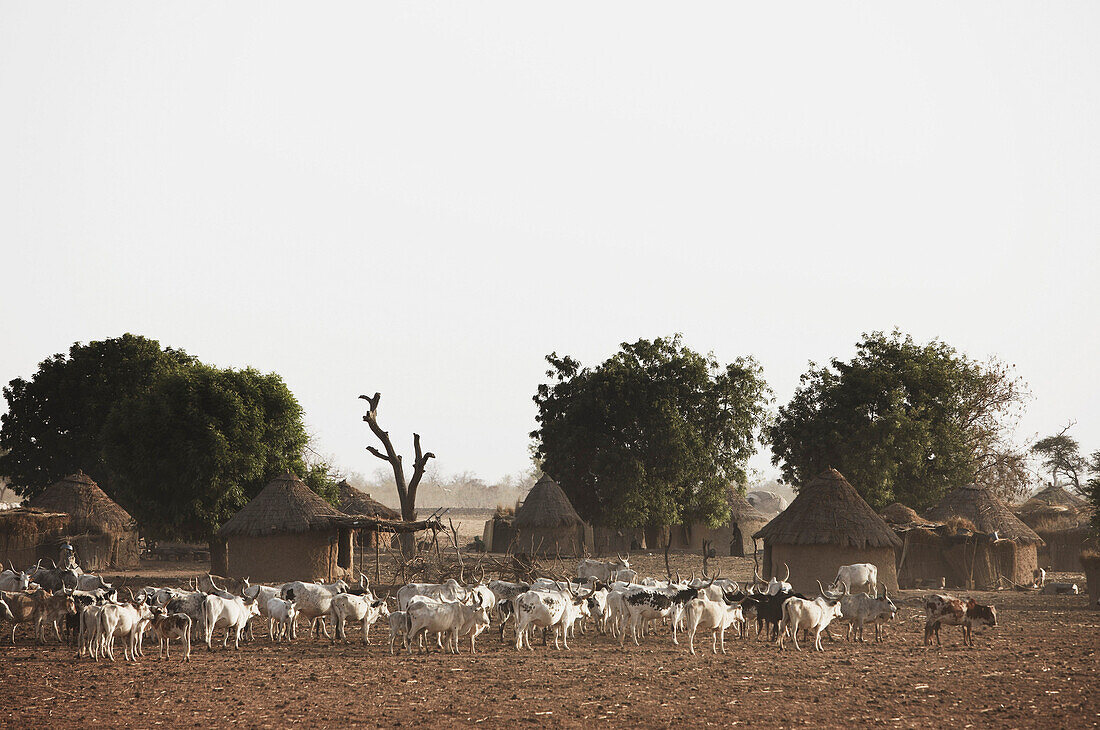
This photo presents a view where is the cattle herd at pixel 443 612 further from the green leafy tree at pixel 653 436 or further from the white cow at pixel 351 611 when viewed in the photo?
the green leafy tree at pixel 653 436

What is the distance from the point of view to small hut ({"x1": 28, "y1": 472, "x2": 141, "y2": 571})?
36.8 metres

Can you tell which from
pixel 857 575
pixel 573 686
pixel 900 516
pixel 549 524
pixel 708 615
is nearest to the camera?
pixel 573 686

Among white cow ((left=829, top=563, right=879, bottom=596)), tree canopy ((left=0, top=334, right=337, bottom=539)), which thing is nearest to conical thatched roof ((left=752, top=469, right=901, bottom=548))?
white cow ((left=829, top=563, right=879, bottom=596))

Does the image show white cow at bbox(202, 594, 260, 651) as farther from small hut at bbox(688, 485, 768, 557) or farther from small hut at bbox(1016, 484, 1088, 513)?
small hut at bbox(1016, 484, 1088, 513)

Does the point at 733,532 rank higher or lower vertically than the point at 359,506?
lower

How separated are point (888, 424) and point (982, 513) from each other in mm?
5539

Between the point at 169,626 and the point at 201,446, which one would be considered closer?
the point at 169,626

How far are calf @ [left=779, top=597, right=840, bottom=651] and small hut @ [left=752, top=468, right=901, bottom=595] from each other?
34.7 ft

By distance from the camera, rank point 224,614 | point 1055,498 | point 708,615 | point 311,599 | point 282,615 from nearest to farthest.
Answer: point 224,614, point 708,615, point 282,615, point 311,599, point 1055,498

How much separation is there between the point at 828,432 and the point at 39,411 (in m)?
32.5

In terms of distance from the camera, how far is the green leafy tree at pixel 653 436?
43031 millimetres

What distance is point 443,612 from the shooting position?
1772 centimetres

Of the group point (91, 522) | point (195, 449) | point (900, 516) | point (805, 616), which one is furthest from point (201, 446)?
point (900, 516)

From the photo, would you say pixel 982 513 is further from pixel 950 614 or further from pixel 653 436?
pixel 950 614
